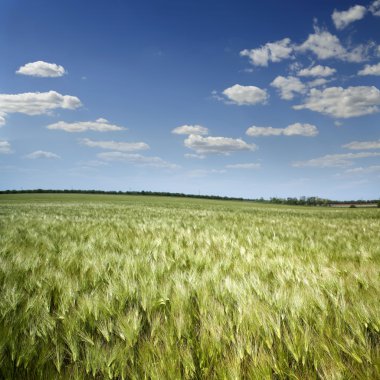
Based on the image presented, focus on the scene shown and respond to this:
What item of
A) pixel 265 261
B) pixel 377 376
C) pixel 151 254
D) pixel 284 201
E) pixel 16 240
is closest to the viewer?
pixel 377 376

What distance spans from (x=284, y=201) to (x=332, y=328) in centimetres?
10445

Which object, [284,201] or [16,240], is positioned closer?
[16,240]

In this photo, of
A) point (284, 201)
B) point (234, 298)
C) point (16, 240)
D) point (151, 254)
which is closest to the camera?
point (234, 298)

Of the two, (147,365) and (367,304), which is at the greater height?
(367,304)

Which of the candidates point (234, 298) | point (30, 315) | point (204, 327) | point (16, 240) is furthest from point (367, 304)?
point (16, 240)

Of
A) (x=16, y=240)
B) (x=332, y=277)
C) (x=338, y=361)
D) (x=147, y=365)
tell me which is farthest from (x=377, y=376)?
(x=16, y=240)

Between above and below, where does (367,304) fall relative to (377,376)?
above

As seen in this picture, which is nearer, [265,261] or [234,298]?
[234,298]

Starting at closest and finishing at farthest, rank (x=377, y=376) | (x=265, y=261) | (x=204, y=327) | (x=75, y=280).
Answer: (x=377, y=376) < (x=204, y=327) < (x=75, y=280) < (x=265, y=261)

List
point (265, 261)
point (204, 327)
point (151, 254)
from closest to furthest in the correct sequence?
point (204, 327) < point (265, 261) < point (151, 254)

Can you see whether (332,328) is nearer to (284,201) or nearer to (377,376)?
(377,376)

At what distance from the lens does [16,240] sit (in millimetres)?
4457

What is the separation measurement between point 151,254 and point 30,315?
1.82 metres

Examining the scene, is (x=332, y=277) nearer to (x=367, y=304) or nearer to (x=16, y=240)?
(x=367, y=304)
